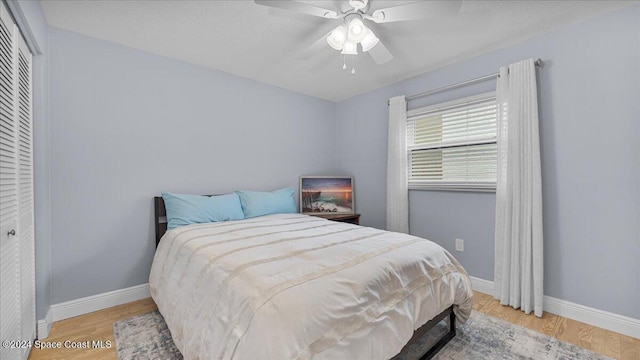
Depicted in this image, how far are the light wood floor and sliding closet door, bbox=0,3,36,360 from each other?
8.4 inches

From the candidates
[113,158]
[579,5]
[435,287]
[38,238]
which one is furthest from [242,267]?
[579,5]

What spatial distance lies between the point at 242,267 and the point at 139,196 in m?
1.76

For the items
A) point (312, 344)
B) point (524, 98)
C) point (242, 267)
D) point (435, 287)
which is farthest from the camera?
point (524, 98)

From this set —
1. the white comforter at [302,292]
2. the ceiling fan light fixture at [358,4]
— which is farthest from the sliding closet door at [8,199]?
the ceiling fan light fixture at [358,4]

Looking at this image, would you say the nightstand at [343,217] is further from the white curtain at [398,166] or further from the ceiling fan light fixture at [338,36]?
the ceiling fan light fixture at [338,36]

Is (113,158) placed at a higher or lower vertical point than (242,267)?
higher

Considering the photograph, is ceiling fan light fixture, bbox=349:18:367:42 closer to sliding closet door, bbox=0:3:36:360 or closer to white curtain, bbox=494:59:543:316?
white curtain, bbox=494:59:543:316

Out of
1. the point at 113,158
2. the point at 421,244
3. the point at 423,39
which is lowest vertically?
the point at 421,244

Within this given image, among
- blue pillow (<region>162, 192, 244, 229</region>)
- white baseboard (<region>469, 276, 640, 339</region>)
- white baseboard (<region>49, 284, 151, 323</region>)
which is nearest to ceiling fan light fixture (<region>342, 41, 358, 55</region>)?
blue pillow (<region>162, 192, 244, 229</region>)

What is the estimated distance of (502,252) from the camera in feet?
7.93

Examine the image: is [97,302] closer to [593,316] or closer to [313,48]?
[313,48]

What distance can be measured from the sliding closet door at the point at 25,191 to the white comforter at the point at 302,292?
2.25 feet

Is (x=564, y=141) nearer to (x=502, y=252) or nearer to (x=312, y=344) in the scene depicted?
(x=502, y=252)

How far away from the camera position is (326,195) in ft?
12.3
